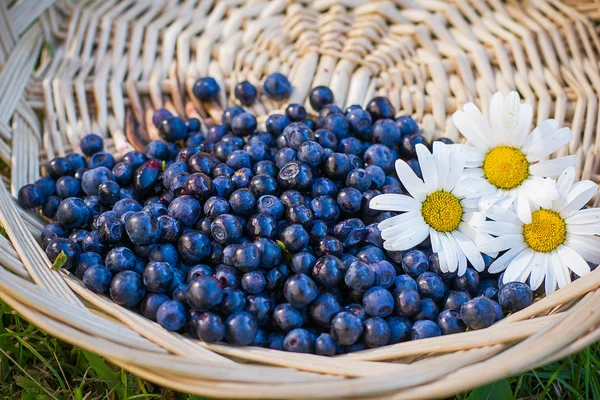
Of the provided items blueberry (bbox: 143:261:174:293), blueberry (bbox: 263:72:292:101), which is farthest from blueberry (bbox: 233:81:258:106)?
blueberry (bbox: 143:261:174:293)

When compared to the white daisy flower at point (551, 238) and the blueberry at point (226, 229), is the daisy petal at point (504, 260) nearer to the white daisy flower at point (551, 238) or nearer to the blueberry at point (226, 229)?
the white daisy flower at point (551, 238)

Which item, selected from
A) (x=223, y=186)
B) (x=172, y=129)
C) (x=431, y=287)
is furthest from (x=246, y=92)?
(x=431, y=287)

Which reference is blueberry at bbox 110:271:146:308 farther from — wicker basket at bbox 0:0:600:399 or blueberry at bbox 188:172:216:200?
blueberry at bbox 188:172:216:200

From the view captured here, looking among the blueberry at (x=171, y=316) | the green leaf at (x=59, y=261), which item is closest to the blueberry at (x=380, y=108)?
the blueberry at (x=171, y=316)

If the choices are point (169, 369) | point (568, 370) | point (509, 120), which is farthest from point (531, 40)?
point (169, 369)

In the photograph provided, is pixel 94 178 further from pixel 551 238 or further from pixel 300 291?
pixel 551 238

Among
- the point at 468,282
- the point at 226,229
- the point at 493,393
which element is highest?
the point at 226,229

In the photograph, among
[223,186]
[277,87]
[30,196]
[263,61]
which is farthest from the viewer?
[263,61]

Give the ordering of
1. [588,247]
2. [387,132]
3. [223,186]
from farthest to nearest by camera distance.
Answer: [387,132]
[223,186]
[588,247]
